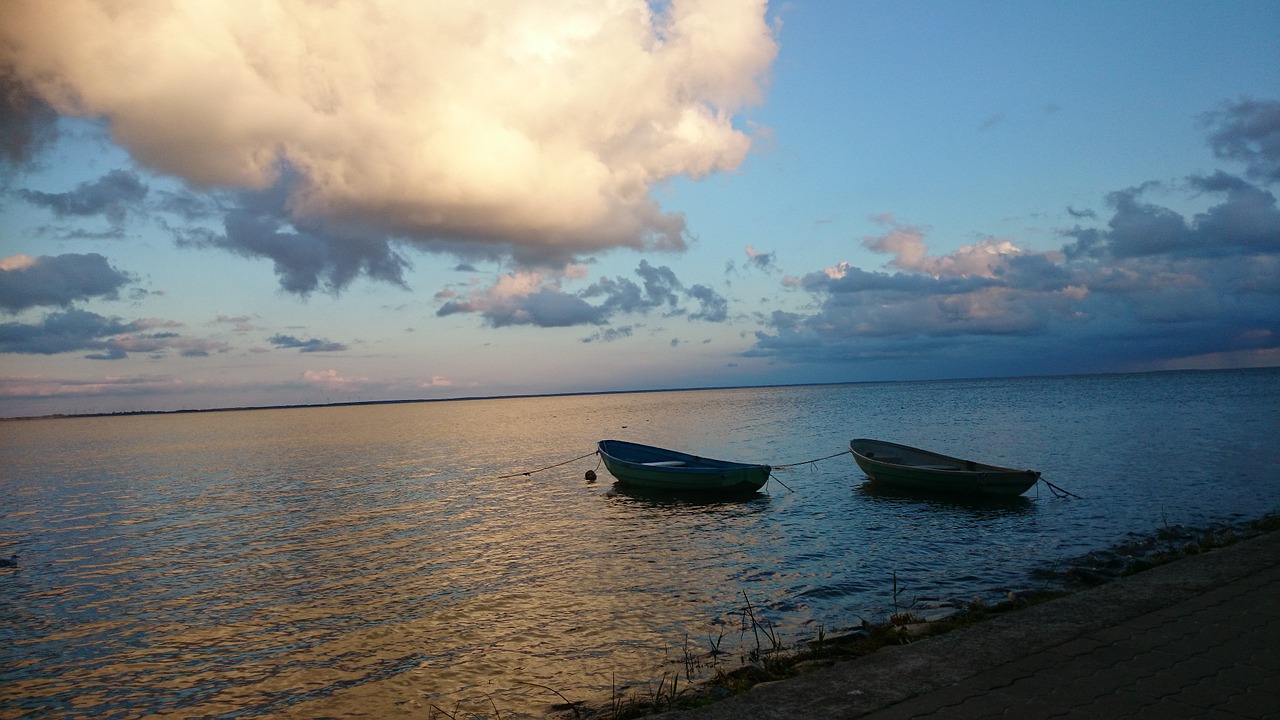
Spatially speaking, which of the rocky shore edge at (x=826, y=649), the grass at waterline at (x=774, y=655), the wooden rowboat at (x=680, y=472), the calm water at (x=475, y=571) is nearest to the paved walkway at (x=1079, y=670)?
the rocky shore edge at (x=826, y=649)

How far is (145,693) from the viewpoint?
12.1 metres

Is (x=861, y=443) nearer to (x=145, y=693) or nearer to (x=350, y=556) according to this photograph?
(x=350, y=556)

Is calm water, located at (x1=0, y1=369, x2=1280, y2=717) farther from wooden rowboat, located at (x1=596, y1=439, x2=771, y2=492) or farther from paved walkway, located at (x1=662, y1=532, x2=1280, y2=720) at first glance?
paved walkway, located at (x1=662, y1=532, x2=1280, y2=720)

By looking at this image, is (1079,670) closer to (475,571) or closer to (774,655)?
(774,655)

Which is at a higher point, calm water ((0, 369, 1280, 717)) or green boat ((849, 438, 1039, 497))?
green boat ((849, 438, 1039, 497))

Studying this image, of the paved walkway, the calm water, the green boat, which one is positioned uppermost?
the paved walkway

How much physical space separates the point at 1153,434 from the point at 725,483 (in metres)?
38.4

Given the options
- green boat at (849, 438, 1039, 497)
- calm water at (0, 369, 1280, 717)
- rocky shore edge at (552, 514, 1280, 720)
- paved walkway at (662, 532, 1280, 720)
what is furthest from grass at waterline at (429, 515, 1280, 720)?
green boat at (849, 438, 1039, 497)

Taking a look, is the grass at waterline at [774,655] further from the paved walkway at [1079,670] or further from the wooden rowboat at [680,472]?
the wooden rowboat at [680,472]

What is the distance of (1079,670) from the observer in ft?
22.6

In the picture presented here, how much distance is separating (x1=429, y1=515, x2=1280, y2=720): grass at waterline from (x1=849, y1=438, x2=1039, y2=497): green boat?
10983mm

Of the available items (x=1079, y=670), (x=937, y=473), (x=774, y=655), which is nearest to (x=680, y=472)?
(x=937, y=473)

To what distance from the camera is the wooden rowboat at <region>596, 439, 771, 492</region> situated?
99.2ft

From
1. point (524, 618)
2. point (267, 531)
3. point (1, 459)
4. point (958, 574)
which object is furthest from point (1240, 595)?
point (1, 459)
